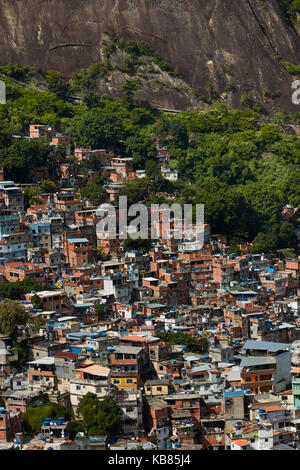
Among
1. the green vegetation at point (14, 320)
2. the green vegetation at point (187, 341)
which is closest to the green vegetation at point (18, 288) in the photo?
the green vegetation at point (14, 320)

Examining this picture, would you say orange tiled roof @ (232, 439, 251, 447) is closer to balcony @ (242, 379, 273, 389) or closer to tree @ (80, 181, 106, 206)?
balcony @ (242, 379, 273, 389)

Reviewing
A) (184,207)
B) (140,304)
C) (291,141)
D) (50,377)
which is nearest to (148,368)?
(50,377)

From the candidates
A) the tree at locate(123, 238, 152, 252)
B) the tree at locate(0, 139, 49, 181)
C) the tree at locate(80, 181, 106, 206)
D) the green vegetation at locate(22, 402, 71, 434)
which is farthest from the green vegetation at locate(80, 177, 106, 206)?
the green vegetation at locate(22, 402, 71, 434)

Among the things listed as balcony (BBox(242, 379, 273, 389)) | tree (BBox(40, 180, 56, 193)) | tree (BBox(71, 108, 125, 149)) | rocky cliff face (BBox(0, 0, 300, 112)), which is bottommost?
balcony (BBox(242, 379, 273, 389))

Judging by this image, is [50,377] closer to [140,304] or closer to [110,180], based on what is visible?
[140,304]
